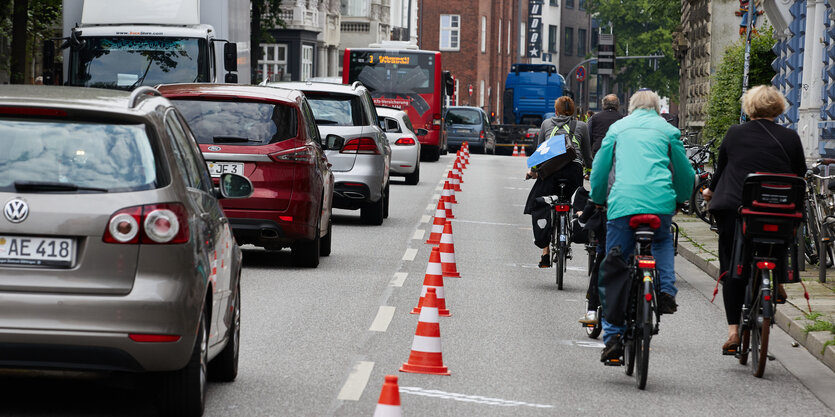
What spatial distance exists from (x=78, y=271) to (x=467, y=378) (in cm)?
289

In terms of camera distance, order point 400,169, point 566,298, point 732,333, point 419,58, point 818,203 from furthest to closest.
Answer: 1. point 419,58
2. point 400,169
3. point 818,203
4. point 566,298
5. point 732,333

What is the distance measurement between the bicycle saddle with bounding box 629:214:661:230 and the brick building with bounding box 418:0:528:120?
80.1 m

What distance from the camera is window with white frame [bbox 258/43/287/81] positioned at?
220ft

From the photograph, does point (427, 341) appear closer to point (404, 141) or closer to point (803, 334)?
point (803, 334)

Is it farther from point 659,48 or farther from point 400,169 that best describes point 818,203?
point 659,48

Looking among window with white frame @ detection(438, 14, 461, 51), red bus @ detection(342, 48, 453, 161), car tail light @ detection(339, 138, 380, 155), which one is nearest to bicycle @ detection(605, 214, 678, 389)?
car tail light @ detection(339, 138, 380, 155)

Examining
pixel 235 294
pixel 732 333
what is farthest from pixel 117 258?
pixel 732 333

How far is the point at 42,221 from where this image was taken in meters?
6.00

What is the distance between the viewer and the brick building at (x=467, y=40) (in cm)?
9069

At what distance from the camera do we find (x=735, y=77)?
2800 centimetres

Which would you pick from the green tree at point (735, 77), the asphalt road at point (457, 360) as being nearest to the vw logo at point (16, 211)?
the asphalt road at point (457, 360)

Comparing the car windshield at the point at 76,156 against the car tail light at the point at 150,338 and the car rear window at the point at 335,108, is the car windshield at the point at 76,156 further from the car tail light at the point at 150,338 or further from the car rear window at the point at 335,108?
the car rear window at the point at 335,108

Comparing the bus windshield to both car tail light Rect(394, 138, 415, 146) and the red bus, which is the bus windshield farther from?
the red bus

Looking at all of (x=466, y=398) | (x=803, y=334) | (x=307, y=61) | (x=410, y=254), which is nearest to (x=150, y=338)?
(x=466, y=398)
